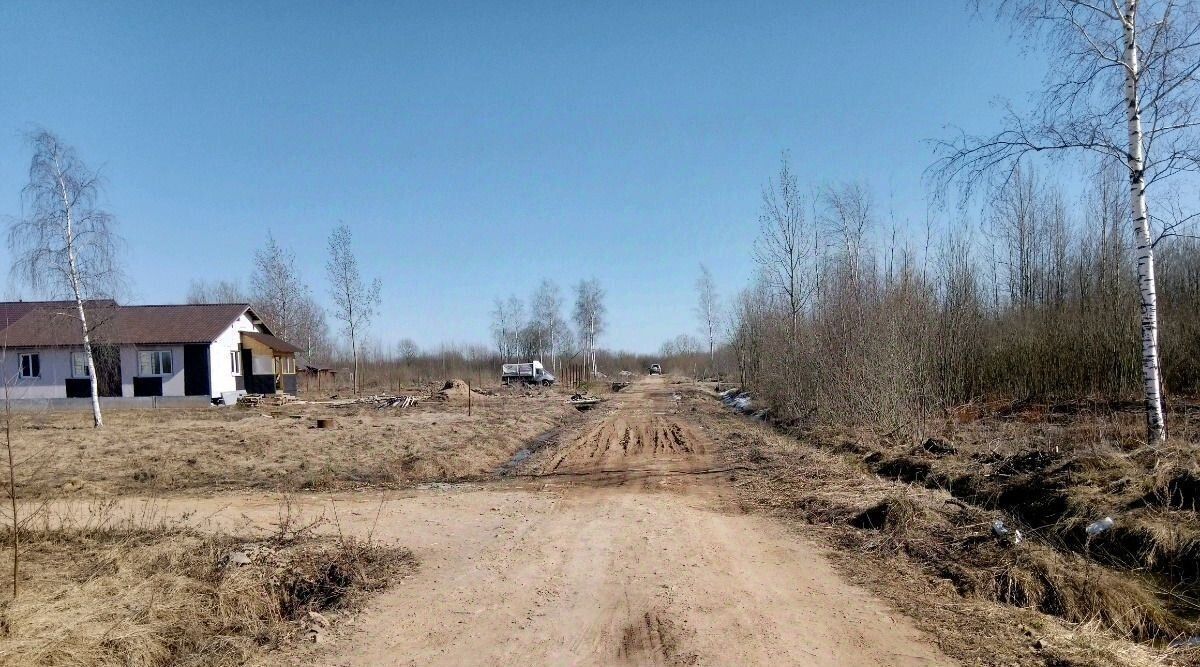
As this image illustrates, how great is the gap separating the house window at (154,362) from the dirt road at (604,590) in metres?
29.0

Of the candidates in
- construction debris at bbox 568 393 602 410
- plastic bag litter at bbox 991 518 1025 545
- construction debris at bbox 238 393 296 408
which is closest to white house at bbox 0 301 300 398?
construction debris at bbox 238 393 296 408

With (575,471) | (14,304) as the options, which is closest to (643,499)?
(575,471)

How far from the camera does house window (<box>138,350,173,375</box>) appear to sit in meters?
35.2

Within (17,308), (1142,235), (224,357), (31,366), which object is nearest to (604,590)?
(1142,235)

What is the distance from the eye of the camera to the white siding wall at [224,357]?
3534 centimetres

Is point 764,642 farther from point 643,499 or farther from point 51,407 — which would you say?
point 51,407

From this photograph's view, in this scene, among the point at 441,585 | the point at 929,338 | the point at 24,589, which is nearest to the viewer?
the point at 24,589

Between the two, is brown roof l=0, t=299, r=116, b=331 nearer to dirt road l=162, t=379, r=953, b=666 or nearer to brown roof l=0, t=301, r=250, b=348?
brown roof l=0, t=301, r=250, b=348

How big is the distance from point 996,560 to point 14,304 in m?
50.9

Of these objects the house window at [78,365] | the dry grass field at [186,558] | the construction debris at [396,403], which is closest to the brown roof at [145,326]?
the house window at [78,365]

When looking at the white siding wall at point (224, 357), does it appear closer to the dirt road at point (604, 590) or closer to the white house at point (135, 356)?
the white house at point (135, 356)

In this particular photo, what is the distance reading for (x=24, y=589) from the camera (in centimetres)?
603

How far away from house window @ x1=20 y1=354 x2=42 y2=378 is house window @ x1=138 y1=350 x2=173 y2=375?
4.69 meters

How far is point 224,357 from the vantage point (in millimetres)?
36844
